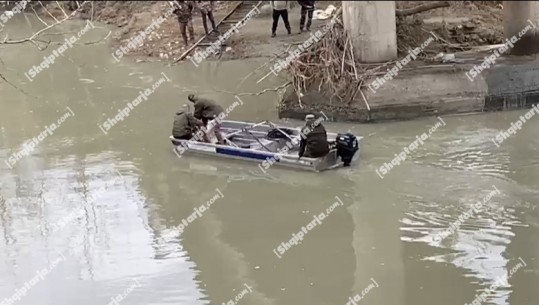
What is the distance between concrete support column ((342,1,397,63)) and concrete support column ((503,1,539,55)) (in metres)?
2.55

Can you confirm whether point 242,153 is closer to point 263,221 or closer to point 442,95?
point 263,221

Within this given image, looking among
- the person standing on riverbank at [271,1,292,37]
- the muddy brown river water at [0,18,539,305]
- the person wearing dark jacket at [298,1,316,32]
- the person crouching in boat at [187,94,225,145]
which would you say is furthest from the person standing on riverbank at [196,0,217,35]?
the person crouching in boat at [187,94,225,145]

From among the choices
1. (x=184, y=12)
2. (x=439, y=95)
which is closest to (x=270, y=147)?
(x=439, y=95)

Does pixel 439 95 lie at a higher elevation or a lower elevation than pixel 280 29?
lower

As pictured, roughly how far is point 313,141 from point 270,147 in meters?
1.24

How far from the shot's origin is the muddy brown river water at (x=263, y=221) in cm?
827

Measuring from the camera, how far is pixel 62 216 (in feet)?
35.1

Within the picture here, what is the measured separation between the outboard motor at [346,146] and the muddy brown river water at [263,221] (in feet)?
1.03

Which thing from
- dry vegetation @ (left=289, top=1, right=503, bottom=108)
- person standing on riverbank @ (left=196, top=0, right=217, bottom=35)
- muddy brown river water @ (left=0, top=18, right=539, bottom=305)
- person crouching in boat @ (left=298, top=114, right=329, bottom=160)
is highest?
person standing on riverbank @ (left=196, top=0, right=217, bottom=35)

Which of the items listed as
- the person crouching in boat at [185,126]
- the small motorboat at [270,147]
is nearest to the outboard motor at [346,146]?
the small motorboat at [270,147]

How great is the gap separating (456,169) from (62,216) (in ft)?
19.4

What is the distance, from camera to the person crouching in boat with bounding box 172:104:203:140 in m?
12.6

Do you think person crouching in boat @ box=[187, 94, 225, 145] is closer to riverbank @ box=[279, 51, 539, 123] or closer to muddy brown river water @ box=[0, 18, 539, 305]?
muddy brown river water @ box=[0, 18, 539, 305]

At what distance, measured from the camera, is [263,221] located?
1005cm
